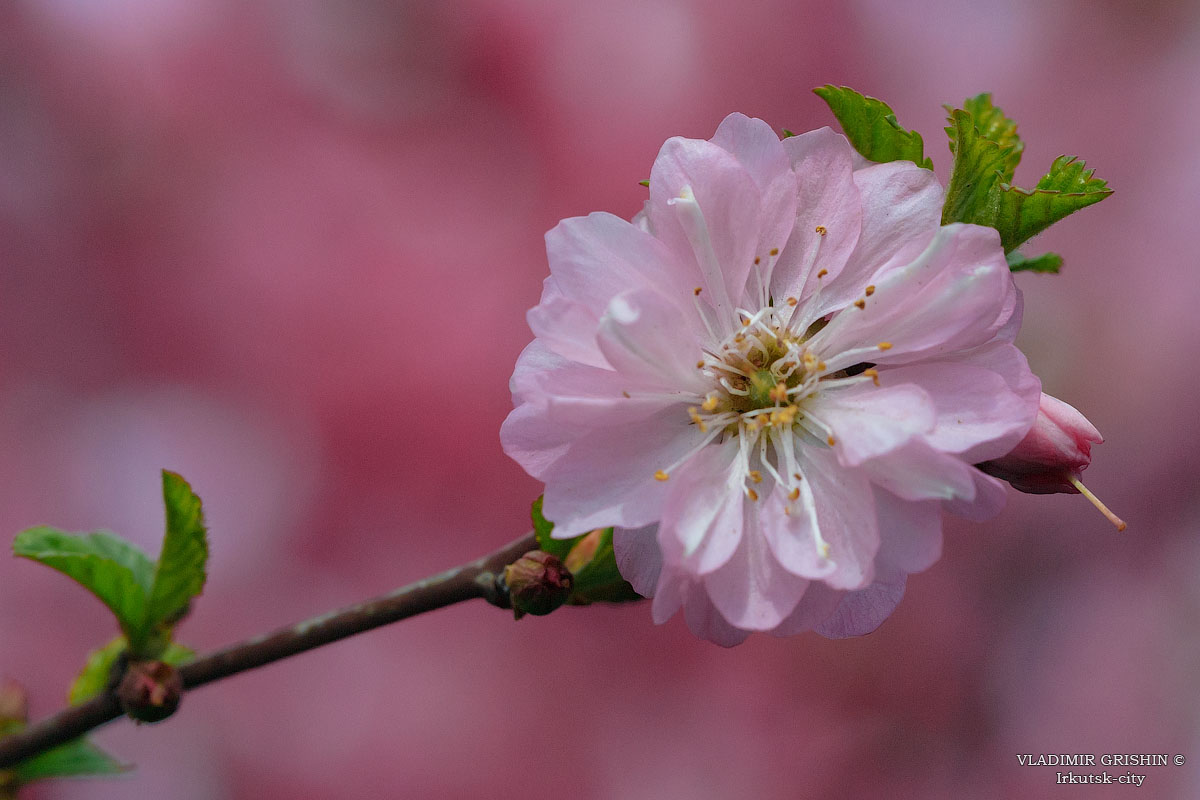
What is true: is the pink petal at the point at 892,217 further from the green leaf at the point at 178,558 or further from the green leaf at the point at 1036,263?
the green leaf at the point at 178,558

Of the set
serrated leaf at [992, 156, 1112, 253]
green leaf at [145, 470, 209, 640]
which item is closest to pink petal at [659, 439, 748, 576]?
serrated leaf at [992, 156, 1112, 253]

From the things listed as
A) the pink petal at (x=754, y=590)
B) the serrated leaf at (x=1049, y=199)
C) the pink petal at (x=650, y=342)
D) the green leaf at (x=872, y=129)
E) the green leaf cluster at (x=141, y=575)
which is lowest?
the pink petal at (x=754, y=590)

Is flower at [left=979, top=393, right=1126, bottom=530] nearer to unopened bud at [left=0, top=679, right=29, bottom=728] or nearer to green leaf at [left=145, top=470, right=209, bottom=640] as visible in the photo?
green leaf at [left=145, top=470, right=209, bottom=640]

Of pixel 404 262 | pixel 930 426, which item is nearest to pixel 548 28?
pixel 404 262

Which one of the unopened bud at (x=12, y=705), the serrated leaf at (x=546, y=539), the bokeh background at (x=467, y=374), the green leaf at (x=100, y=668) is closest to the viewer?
the serrated leaf at (x=546, y=539)

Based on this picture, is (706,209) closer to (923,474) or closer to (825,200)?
(825,200)

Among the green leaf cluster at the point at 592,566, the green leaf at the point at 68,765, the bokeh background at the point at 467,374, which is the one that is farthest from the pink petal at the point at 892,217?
the bokeh background at the point at 467,374
